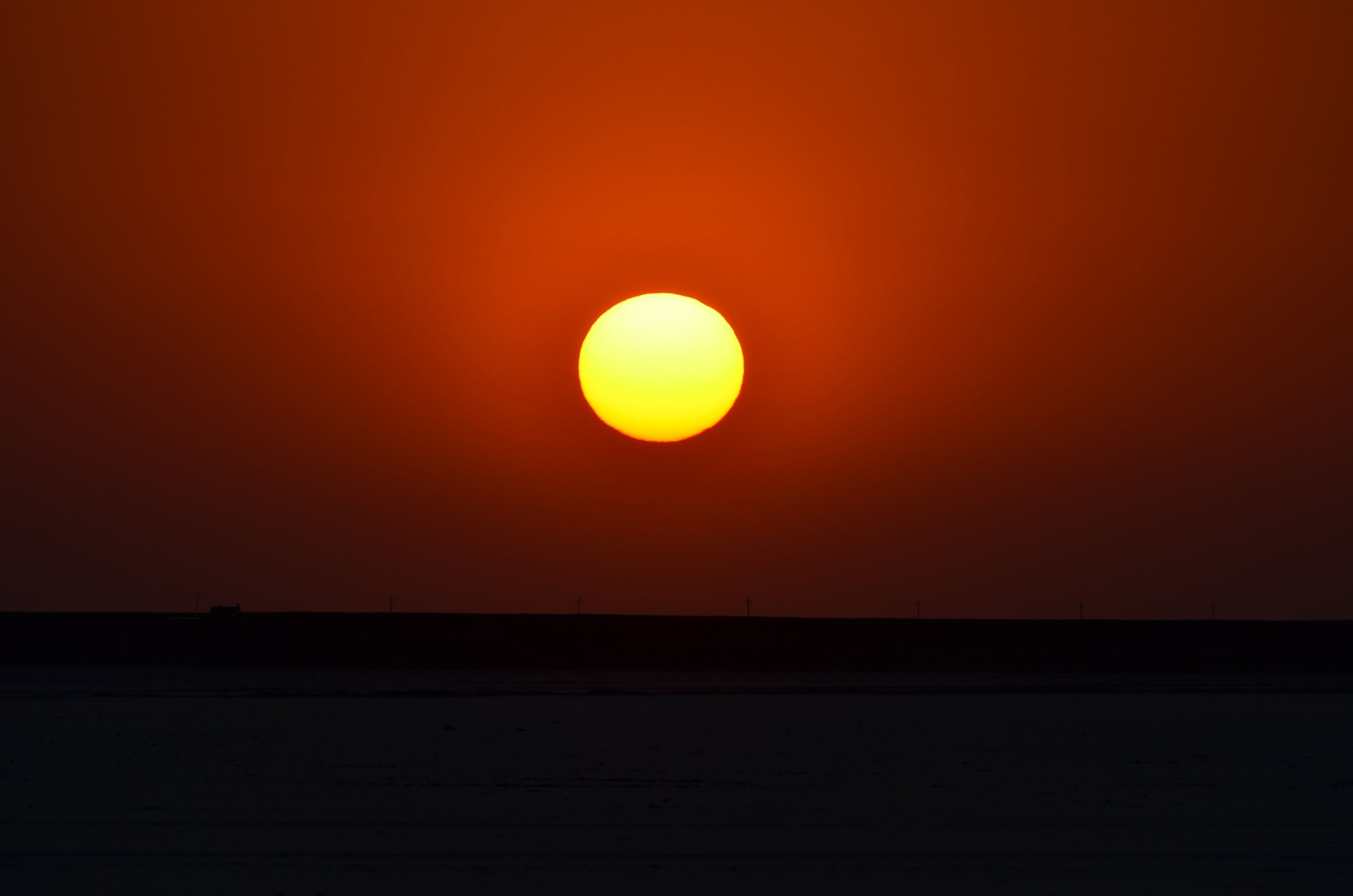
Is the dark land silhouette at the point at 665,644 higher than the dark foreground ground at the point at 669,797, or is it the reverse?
the dark land silhouette at the point at 665,644

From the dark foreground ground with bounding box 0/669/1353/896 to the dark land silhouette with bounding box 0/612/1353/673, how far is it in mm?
23608

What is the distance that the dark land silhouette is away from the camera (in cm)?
5866

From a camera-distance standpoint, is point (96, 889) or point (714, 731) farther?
point (714, 731)

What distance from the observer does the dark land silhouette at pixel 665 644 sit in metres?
58.7

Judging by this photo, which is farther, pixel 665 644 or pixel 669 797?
pixel 665 644

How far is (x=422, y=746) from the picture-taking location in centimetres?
2483

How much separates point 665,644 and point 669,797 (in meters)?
47.9

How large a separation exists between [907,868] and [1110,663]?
164 feet

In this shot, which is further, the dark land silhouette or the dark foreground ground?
the dark land silhouette

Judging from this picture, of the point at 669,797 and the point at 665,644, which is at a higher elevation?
the point at 665,644

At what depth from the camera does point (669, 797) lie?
19156mm

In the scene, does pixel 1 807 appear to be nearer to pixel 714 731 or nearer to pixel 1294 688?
Answer: pixel 714 731

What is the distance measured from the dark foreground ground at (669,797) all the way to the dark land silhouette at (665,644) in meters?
23.6

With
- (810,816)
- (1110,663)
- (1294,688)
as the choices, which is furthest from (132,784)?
(1110,663)
